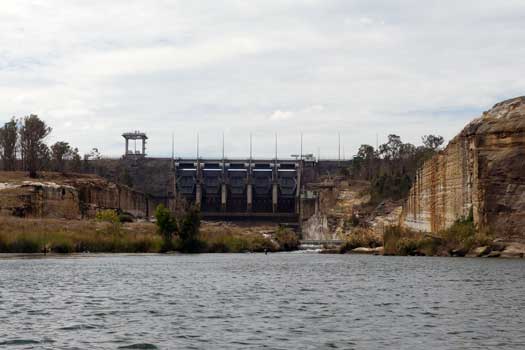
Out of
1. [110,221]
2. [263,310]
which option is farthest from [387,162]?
[263,310]

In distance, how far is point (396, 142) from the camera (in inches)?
7274

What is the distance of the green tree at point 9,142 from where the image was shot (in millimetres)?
141375

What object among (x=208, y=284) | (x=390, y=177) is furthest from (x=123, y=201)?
(x=208, y=284)

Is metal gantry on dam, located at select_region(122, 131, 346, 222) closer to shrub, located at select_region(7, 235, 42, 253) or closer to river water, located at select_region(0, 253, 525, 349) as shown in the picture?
shrub, located at select_region(7, 235, 42, 253)

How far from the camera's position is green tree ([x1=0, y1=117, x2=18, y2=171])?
14138cm

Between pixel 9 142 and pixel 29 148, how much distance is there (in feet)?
42.8

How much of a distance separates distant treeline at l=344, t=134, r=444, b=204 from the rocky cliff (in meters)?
45.5

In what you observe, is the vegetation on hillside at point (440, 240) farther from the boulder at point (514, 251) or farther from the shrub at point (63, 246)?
the shrub at point (63, 246)

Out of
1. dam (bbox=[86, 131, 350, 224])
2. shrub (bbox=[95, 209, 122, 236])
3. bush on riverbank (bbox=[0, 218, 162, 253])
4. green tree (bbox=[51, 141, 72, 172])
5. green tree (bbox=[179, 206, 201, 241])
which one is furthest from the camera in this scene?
dam (bbox=[86, 131, 350, 224])

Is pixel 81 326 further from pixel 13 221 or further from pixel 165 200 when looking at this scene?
pixel 165 200

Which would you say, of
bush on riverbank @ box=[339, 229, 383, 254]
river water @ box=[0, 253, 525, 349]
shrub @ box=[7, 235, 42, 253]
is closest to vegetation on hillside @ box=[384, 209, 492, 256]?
bush on riverbank @ box=[339, 229, 383, 254]

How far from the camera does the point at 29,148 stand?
13112cm

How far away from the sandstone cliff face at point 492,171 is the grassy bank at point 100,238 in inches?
1278

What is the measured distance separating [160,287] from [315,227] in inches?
4517
